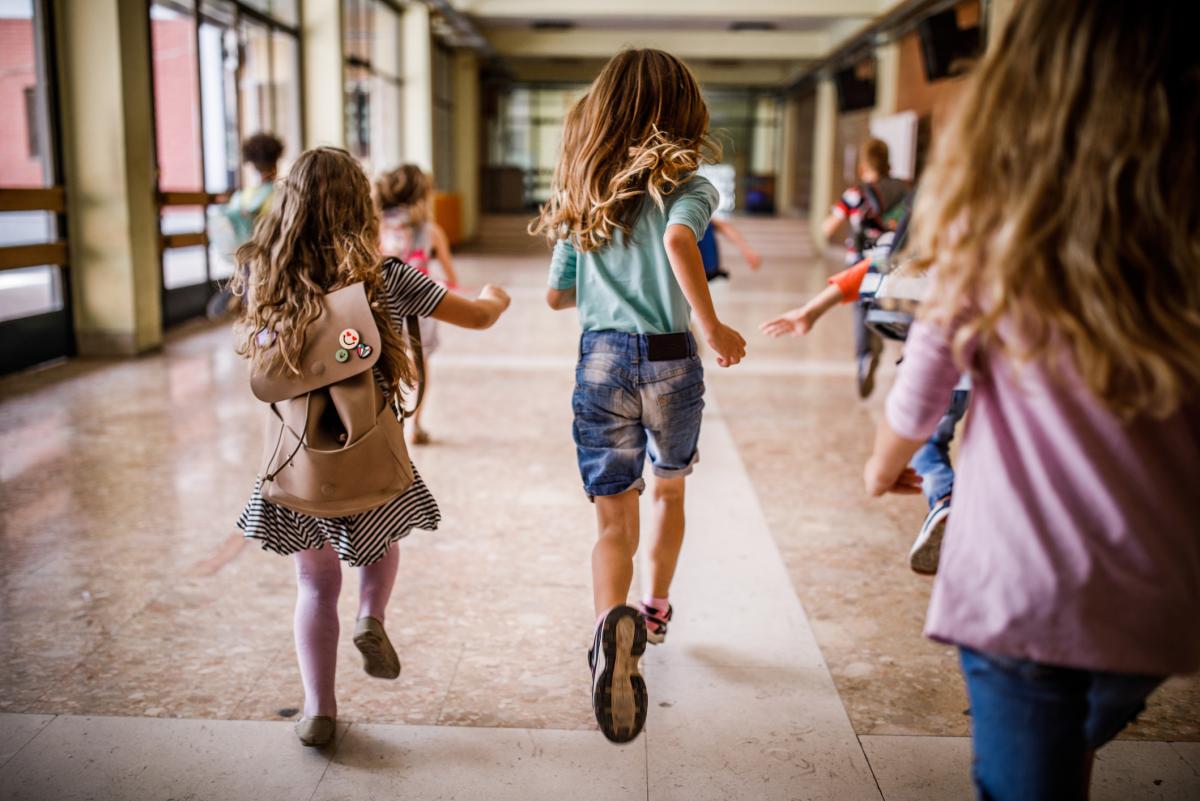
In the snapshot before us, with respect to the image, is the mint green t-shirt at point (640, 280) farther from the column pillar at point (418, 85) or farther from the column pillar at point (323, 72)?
the column pillar at point (418, 85)

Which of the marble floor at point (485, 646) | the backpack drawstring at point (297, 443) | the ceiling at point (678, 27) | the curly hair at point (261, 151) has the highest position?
the ceiling at point (678, 27)

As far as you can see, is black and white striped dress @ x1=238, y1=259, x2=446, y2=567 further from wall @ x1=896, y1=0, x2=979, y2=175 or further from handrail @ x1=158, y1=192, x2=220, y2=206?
wall @ x1=896, y1=0, x2=979, y2=175

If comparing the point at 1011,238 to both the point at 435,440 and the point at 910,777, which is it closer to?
the point at 910,777

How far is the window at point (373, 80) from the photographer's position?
13.4 m

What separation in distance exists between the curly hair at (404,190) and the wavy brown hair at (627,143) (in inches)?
104

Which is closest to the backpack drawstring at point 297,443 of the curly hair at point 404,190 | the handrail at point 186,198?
the curly hair at point 404,190

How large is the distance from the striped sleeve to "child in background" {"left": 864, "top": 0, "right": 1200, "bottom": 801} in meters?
1.23

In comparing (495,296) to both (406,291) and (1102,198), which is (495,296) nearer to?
(406,291)

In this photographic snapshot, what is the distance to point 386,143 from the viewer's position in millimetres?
15867

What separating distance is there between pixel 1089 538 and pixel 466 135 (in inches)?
826

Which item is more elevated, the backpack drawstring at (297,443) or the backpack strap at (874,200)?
the backpack strap at (874,200)

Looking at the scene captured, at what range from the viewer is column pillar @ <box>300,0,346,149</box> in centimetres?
1172

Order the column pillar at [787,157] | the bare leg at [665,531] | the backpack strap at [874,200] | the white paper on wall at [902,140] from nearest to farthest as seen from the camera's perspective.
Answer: the bare leg at [665,531]
the backpack strap at [874,200]
the white paper on wall at [902,140]
the column pillar at [787,157]

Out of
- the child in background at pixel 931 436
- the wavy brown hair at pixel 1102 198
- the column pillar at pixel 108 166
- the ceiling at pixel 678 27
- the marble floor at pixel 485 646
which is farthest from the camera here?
the ceiling at pixel 678 27
